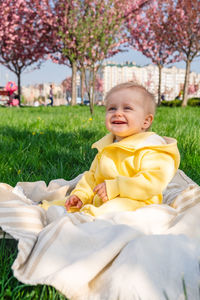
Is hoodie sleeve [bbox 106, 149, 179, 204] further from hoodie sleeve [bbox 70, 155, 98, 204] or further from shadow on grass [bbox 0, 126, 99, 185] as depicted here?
shadow on grass [bbox 0, 126, 99, 185]

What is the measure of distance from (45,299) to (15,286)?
16cm

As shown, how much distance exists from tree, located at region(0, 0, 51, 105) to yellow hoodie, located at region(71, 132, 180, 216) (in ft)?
62.5

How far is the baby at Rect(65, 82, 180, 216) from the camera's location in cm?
186

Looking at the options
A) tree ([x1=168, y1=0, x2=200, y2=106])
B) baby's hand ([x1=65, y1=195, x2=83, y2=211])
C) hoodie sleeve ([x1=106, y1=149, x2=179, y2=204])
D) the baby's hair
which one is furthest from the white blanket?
tree ([x1=168, y1=0, x2=200, y2=106])

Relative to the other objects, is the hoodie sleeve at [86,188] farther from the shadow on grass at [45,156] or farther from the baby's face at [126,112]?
the shadow on grass at [45,156]

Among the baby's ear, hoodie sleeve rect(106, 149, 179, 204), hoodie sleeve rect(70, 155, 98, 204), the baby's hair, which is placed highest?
the baby's hair

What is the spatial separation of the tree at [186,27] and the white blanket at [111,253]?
58.1 ft

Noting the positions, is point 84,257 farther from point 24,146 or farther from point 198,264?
point 24,146

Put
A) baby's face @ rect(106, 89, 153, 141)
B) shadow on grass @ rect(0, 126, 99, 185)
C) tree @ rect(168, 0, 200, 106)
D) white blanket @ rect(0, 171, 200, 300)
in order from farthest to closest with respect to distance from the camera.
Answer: tree @ rect(168, 0, 200, 106)
shadow on grass @ rect(0, 126, 99, 185)
baby's face @ rect(106, 89, 153, 141)
white blanket @ rect(0, 171, 200, 300)

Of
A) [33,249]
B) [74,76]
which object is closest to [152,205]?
[33,249]

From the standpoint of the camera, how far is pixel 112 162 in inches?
80.0

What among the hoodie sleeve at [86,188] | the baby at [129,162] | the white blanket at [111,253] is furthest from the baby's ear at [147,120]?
the white blanket at [111,253]

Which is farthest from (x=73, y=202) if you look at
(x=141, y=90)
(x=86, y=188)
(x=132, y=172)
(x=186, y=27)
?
(x=186, y=27)

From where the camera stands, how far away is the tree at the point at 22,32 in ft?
65.6
